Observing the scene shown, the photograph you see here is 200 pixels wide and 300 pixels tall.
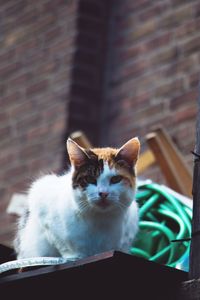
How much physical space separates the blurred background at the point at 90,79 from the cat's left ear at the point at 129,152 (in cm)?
235

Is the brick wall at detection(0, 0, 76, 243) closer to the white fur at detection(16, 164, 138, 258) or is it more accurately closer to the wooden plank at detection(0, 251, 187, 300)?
the white fur at detection(16, 164, 138, 258)

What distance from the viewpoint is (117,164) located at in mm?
3969

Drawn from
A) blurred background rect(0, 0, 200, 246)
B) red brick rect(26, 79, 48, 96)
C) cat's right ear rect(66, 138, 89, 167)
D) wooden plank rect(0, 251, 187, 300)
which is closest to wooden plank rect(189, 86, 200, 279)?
wooden plank rect(0, 251, 187, 300)

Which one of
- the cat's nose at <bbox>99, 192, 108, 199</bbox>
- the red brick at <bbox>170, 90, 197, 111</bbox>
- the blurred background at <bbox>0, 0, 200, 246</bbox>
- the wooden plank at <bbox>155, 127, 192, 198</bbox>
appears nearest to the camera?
the cat's nose at <bbox>99, 192, 108, 199</bbox>

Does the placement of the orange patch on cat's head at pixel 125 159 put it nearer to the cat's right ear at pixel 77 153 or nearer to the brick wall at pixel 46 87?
the cat's right ear at pixel 77 153

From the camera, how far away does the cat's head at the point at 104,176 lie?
386cm

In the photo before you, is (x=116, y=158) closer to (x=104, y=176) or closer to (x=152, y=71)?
(x=104, y=176)

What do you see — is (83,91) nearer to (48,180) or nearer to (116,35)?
(116,35)

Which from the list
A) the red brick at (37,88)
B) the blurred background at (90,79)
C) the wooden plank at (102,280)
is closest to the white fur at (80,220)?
the wooden plank at (102,280)

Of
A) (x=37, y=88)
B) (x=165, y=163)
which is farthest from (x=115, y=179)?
(x=37, y=88)

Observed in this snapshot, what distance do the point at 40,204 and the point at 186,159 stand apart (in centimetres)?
220

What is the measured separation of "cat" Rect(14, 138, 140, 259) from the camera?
3885 mm

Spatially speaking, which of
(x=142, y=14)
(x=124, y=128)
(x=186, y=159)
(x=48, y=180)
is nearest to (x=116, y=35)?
(x=142, y=14)

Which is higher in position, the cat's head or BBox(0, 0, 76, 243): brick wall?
BBox(0, 0, 76, 243): brick wall
